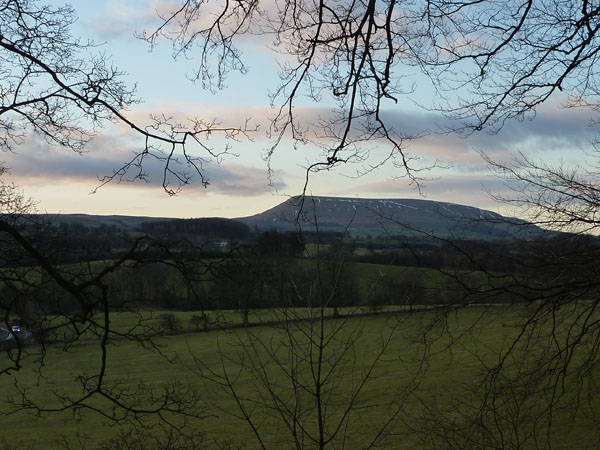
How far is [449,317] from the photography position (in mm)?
6316

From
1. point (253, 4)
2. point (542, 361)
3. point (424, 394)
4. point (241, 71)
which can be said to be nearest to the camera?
point (253, 4)

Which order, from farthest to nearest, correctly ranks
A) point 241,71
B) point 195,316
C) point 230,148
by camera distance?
point 195,316, point 230,148, point 241,71

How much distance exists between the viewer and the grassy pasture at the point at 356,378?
6.15 meters

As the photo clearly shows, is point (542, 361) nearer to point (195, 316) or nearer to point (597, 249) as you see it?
point (597, 249)

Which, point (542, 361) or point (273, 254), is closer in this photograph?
point (542, 361)

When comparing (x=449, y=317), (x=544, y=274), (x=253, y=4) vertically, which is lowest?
(x=449, y=317)

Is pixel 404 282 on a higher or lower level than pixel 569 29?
lower

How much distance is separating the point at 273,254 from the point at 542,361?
304 cm

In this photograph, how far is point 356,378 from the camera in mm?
34906

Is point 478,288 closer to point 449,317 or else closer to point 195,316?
point 449,317

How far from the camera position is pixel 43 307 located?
6461 mm

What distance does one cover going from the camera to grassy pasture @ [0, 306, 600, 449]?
6147 millimetres

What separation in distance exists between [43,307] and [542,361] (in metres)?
5.17

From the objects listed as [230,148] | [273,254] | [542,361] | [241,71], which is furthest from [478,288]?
[241,71]
